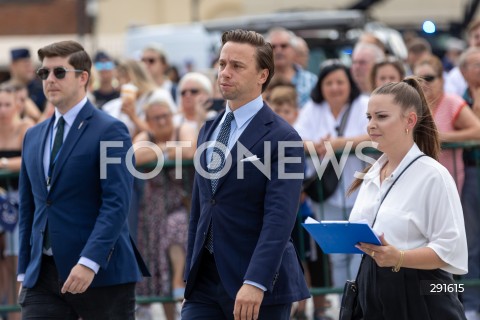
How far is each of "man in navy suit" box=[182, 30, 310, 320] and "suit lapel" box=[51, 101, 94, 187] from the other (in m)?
1.02

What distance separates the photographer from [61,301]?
651 cm

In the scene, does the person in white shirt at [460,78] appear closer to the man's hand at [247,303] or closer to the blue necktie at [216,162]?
the blue necktie at [216,162]

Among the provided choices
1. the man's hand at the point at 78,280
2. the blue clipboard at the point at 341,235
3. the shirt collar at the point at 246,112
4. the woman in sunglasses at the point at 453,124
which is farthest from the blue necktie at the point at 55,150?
the woman in sunglasses at the point at 453,124

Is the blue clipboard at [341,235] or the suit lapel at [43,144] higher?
the suit lapel at [43,144]

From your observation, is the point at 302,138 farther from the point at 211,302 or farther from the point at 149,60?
the point at 149,60

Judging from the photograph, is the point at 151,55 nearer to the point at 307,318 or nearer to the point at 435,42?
the point at 307,318

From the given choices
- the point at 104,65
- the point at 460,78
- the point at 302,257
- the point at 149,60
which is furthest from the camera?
the point at 149,60

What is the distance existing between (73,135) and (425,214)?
2.32 m

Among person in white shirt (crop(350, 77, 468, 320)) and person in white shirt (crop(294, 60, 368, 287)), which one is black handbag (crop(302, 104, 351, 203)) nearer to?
person in white shirt (crop(294, 60, 368, 287))

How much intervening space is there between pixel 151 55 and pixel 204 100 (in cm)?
303

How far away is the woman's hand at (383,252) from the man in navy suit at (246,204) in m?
0.56

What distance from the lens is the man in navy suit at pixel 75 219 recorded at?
646 centimetres

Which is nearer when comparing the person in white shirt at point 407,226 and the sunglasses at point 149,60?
the person in white shirt at point 407,226

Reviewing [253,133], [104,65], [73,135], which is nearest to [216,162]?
[253,133]
